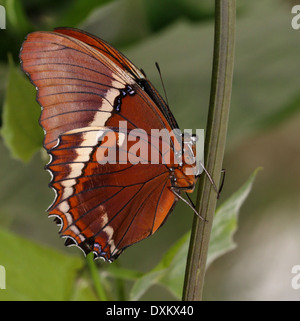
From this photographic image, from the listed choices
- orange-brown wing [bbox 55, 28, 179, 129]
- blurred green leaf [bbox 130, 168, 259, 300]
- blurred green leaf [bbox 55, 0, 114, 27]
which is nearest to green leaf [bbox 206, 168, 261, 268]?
blurred green leaf [bbox 130, 168, 259, 300]

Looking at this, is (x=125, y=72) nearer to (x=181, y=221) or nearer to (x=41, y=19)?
(x=41, y=19)

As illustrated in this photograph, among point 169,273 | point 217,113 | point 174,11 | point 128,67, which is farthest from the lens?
point 174,11

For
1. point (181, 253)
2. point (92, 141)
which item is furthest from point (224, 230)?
point (92, 141)

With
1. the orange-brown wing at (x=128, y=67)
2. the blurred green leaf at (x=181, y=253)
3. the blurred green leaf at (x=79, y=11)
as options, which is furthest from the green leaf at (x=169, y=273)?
the blurred green leaf at (x=79, y=11)

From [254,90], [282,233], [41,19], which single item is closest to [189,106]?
[254,90]

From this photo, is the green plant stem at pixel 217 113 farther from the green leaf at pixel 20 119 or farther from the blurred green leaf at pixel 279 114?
the blurred green leaf at pixel 279 114

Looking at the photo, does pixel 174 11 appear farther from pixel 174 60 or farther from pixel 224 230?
pixel 224 230

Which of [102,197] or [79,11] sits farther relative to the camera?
[79,11]

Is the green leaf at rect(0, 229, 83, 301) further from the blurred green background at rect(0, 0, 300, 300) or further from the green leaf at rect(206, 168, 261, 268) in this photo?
the green leaf at rect(206, 168, 261, 268)
